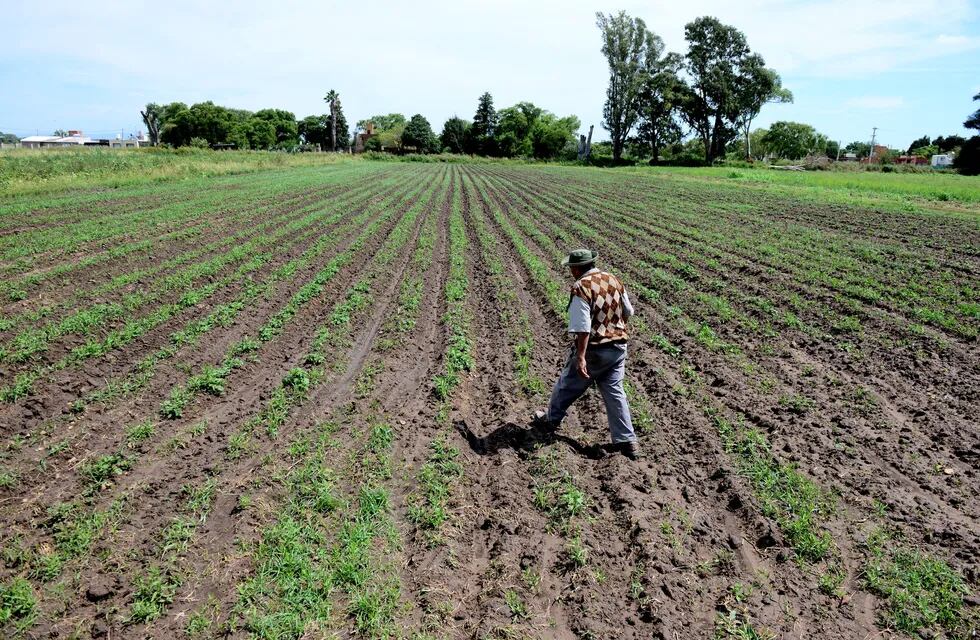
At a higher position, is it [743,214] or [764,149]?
[764,149]

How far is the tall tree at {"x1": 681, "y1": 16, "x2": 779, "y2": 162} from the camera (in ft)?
214

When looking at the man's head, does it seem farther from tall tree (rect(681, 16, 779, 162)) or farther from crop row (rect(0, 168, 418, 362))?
tall tree (rect(681, 16, 779, 162))

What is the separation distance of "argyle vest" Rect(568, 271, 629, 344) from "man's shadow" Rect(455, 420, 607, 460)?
1160 millimetres

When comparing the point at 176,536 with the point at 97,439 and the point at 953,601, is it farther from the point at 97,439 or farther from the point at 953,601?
the point at 953,601

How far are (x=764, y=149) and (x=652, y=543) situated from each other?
13356 centimetres

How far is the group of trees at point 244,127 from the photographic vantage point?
103 metres

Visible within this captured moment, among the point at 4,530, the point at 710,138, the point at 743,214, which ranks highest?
the point at 710,138

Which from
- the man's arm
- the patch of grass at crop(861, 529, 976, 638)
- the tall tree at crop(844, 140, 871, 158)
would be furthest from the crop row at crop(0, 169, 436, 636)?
the tall tree at crop(844, 140, 871, 158)

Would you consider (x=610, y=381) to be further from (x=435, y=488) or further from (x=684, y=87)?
(x=684, y=87)

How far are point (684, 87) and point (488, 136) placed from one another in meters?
40.2

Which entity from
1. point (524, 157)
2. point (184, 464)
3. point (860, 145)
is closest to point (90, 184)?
point (184, 464)

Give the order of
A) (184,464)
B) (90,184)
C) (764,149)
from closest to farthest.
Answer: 1. (184,464)
2. (90,184)
3. (764,149)

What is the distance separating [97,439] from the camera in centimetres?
544

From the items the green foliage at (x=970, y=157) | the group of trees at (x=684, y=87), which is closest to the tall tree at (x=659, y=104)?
the group of trees at (x=684, y=87)
